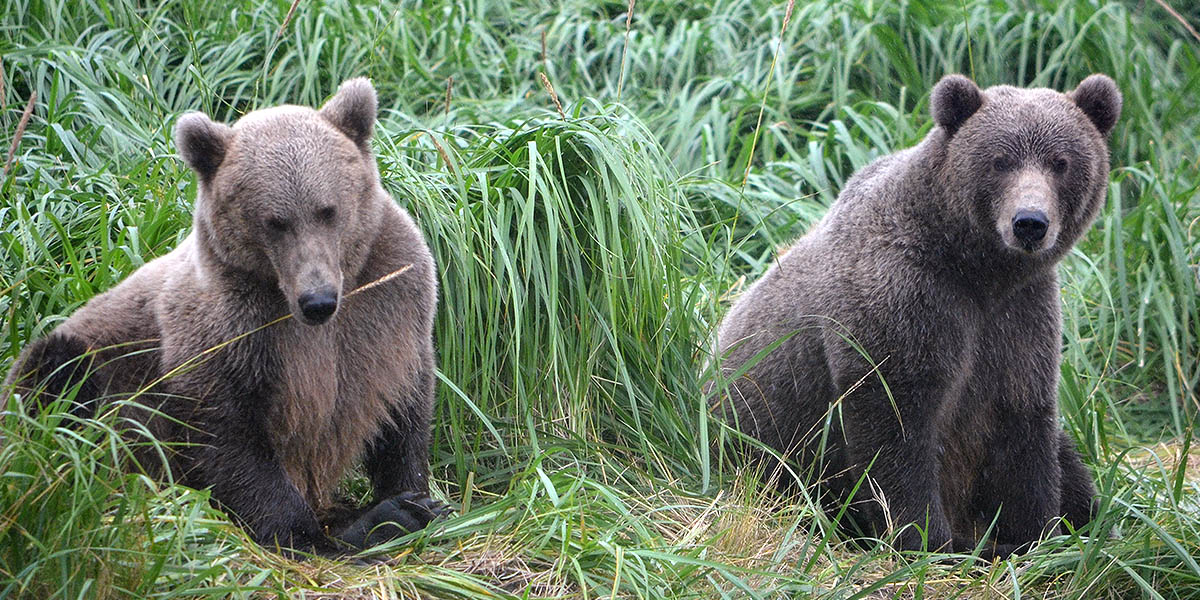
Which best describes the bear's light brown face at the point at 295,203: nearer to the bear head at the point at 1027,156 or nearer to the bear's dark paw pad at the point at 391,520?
the bear's dark paw pad at the point at 391,520

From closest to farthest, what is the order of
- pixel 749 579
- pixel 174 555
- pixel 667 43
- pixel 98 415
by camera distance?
pixel 174 555 < pixel 98 415 < pixel 749 579 < pixel 667 43

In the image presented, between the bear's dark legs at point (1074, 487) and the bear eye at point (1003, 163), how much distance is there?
45.1 inches

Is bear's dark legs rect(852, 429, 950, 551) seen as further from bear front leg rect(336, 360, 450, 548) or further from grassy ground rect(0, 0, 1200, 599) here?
bear front leg rect(336, 360, 450, 548)

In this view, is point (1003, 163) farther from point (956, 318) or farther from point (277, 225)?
point (277, 225)

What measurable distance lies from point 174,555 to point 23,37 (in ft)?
13.4

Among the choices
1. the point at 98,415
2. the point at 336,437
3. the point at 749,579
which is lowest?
the point at 749,579

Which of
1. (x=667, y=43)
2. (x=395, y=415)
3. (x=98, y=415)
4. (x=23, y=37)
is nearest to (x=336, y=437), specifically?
(x=395, y=415)

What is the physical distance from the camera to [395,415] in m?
4.17

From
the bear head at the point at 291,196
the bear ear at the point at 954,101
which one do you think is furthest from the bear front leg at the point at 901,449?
the bear head at the point at 291,196

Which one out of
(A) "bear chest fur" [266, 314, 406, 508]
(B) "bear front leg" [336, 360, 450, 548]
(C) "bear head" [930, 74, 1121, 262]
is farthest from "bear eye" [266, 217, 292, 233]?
(C) "bear head" [930, 74, 1121, 262]

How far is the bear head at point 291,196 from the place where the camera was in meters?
3.65

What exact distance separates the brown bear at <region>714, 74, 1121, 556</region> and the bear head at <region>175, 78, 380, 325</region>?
1.63m

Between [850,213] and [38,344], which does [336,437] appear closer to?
[38,344]

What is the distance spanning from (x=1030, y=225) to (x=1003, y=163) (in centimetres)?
29
